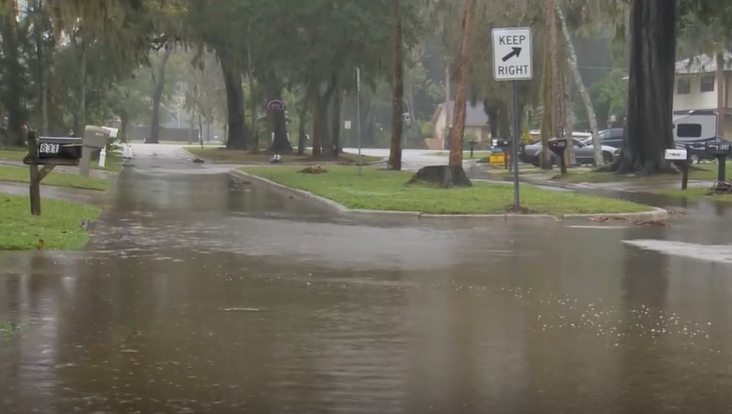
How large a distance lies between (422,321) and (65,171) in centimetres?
2175

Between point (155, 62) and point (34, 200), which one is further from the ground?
point (155, 62)

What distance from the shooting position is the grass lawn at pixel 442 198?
66.7 feet

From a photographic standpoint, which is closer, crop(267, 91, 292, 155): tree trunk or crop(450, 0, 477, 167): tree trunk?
crop(450, 0, 477, 167): tree trunk

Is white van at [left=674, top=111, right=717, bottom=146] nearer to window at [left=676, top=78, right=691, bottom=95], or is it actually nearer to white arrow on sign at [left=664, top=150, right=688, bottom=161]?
window at [left=676, top=78, right=691, bottom=95]

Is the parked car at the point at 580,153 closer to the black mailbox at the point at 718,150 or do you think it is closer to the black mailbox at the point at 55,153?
the black mailbox at the point at 718,150

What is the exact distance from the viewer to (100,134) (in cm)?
2672

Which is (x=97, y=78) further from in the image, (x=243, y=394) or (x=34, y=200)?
(x=243, y=394)

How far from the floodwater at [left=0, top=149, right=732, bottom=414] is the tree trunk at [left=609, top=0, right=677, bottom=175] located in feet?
60.3

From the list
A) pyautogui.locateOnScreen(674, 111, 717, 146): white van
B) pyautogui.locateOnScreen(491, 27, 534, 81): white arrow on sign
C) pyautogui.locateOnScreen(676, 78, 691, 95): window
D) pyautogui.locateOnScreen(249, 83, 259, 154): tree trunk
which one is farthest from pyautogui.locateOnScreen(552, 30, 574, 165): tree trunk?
pyautogui.locateOnScreen(676, 78, 691, 95): window

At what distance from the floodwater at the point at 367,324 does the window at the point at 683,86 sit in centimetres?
6062

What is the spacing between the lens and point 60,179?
25578mm

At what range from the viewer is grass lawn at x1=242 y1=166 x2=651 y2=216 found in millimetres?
20339

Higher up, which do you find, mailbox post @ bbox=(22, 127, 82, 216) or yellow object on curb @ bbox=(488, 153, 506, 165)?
mailbox post @ bbox=(22, 127, 82, 216)

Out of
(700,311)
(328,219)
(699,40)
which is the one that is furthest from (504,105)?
(700,311)
